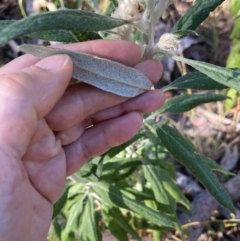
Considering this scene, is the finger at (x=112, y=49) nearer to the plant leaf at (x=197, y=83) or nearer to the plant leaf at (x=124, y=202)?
the plant leaf at (x=197, y=83)

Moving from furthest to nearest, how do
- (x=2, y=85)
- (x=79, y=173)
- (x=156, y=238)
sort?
1. (x=156, y=238)
2. (x=79, y=173)
3. (x=2, y=85)

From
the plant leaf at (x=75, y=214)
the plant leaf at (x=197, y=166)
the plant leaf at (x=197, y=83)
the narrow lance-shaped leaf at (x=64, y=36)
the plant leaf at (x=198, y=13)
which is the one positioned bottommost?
the plant leaf at (x=75, y=214)

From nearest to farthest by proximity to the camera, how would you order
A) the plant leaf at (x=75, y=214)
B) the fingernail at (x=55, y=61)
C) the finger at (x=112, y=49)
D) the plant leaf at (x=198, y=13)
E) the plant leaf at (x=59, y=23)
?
the plant leaf at (x=59, y=23), the fingernail at (x=55, y=61), the finger at (x=112, y=49), the plant leaf at (x=198, y=13), the plant leaf at (x=75, y=214)

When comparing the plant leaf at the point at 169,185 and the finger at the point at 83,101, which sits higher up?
the finger at the point at 83,101

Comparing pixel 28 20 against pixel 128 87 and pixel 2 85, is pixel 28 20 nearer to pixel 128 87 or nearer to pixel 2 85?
pixel 2 85

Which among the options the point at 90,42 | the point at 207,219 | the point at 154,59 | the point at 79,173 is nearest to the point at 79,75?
the point at 90,42

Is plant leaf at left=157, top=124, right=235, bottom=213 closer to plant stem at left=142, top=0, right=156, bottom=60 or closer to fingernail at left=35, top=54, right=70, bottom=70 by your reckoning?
plant stem at left=142, top=0, right=156, bottom=60

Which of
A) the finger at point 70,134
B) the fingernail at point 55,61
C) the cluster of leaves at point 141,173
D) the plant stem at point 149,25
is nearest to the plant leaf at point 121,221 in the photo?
the cluster of leaves at point 141,173
